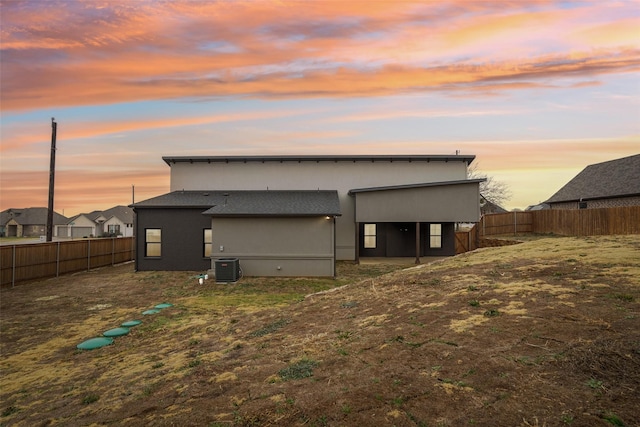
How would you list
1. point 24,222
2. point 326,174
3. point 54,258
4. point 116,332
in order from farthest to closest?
1. point 24,222
2. point 326,174
3. point 54,258
4. point 116,332

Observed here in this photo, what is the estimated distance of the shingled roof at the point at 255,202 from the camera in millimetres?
20047

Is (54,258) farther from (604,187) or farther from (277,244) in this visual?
(604,187)

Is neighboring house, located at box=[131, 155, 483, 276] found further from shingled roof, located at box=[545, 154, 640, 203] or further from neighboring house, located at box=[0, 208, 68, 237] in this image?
neighboring house, located at box=[0, 208, 68, 237]

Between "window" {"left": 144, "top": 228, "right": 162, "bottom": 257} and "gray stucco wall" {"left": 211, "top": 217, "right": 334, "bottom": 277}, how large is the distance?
482 centimetres

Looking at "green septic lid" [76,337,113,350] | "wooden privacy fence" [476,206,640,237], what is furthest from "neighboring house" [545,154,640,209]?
"green septic lid" [76,337,113,350]

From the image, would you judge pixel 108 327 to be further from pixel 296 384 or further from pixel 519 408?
pixel 519 408

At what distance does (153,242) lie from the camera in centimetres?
2281

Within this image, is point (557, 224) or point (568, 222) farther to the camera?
point (557, 224)

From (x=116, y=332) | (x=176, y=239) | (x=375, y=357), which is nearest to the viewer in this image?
(x=375, y=357)

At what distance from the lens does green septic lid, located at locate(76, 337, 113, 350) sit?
31.0 feet

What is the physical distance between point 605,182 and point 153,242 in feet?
124

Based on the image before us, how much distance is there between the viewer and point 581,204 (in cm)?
3444

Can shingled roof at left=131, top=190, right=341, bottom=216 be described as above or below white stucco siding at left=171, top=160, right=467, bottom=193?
below

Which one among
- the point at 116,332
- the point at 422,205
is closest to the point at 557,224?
the point at 422,205
